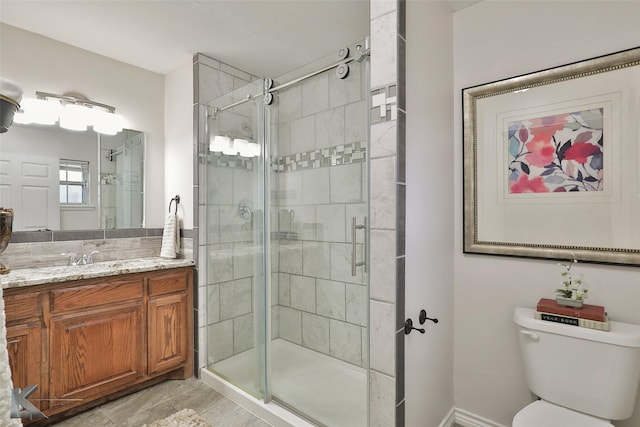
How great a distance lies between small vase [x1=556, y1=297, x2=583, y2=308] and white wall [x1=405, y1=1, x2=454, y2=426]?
531mm

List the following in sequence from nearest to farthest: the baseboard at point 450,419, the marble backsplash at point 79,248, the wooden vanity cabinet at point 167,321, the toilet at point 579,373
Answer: the toilet at point 579,373 < the baseboard at point 450,419 < the marble backsplash at point 79,248 < the wooden vanity cabinet at point 167,321

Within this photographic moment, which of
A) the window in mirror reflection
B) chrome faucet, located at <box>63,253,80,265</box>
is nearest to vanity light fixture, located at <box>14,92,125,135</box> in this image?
the window in mirror reflection

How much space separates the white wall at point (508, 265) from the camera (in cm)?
149

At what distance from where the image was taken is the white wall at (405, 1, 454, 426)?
1.49 metres

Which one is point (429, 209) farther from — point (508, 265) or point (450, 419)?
point (450, 419)

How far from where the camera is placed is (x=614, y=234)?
4.87ft

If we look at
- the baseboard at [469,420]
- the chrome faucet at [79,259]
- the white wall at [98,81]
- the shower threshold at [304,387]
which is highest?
the white wall at [98,81]

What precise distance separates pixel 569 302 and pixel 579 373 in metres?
0.30

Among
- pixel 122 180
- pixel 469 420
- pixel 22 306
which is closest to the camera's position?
pixel 22 306

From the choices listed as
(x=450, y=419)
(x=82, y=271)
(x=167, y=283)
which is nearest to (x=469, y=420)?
(x=450, y=419)

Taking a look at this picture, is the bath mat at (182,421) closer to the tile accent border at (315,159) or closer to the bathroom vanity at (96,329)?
the bathroom vanity at (96,329)

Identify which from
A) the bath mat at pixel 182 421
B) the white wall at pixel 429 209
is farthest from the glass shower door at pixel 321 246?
the bath mat at pixel 182 421

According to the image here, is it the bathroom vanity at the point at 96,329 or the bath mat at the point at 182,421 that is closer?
the bathroom vanity at the point at 96,329

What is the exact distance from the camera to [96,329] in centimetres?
203
